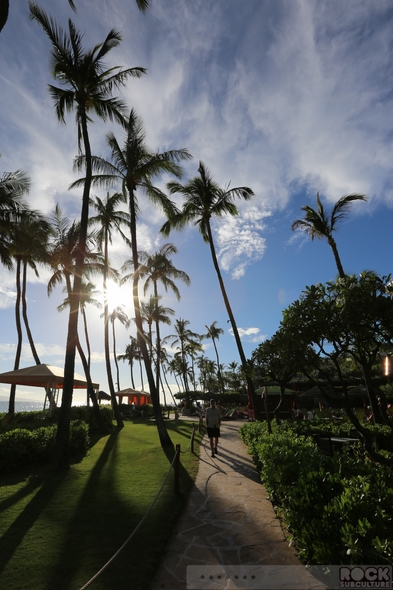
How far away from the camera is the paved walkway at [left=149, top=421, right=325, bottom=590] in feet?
12.5

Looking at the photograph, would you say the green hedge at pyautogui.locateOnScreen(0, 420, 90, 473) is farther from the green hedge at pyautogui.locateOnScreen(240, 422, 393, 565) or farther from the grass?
the green hedge at pyautogui.locateOnScreen(240, 422, 393, 565)

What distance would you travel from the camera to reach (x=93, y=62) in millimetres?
11109

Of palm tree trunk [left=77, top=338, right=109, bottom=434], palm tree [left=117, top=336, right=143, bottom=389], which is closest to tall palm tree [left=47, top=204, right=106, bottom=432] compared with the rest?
palm tree trunk [left=77, top=338, right=109, bottom=434]

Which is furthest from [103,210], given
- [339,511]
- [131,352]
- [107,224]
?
[131,352]

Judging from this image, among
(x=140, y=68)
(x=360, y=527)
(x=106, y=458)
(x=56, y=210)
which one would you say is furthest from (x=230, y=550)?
(x=56, y=210)

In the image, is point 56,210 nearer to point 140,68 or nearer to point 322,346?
point 140,68

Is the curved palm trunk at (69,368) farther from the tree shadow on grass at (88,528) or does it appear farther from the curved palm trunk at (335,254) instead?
the curved palm trunk at (335,254)

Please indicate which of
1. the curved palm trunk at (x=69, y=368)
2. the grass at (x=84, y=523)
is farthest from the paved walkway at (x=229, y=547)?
the curved palm trunk at (x=69, y=368)

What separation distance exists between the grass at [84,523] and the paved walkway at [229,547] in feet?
0.95

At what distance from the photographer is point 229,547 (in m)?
4.66

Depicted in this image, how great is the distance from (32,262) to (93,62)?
15.9m

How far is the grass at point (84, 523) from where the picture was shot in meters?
3.94

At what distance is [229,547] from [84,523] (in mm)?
2631

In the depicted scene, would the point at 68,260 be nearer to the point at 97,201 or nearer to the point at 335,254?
the point at 97,201
